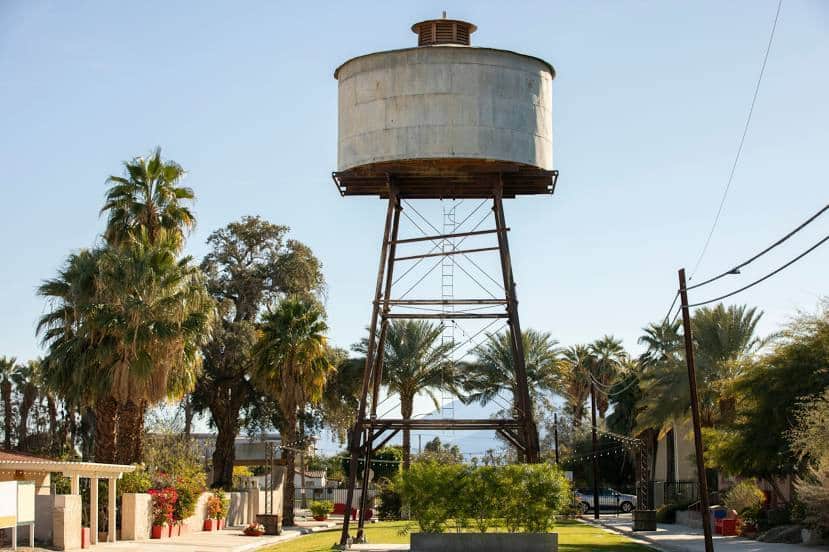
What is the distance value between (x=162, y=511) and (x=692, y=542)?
16.1 metres

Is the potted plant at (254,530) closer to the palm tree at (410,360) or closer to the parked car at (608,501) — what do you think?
the palm tree at (410,360)

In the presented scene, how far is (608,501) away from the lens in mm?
72812

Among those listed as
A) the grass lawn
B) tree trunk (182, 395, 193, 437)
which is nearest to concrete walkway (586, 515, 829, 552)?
the grass lawn

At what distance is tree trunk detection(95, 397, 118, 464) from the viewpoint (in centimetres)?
3775

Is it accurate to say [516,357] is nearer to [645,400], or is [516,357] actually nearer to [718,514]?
[718,514]

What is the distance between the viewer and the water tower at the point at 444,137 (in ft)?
105

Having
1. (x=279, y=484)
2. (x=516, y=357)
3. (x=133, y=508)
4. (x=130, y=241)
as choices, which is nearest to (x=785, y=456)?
(x=516, y=357)

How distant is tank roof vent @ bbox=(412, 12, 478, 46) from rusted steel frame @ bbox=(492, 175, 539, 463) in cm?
405

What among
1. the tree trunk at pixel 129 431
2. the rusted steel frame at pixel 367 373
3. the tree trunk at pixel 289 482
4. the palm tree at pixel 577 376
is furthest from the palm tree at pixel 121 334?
the palm tree at pixel 577 376

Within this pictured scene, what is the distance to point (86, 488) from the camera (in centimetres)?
3609

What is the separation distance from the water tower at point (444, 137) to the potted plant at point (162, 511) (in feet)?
23.3

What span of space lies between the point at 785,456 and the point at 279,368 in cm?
2321

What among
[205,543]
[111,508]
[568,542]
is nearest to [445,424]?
[568,542]

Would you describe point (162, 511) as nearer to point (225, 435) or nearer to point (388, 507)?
point (225, 435)
